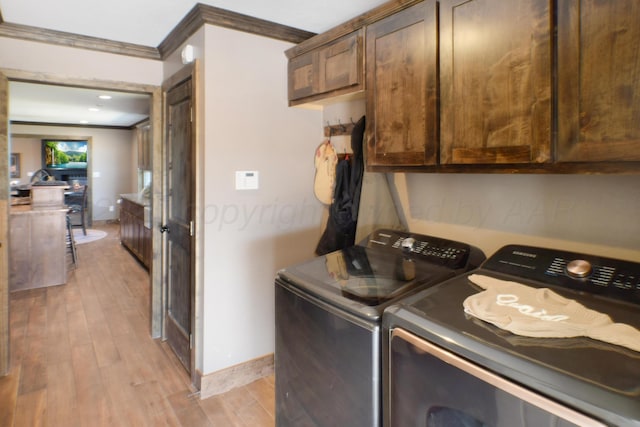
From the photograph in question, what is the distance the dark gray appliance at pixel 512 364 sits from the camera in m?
0.75

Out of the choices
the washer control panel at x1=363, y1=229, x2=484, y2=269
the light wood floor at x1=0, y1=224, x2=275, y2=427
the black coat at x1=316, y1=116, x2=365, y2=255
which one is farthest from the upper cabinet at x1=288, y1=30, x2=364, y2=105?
the light wood floor at x1=0, y1=224, x2=275, y2=427

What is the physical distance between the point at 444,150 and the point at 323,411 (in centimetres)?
109

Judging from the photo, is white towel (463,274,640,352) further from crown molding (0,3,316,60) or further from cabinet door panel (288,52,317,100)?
crown molding (0,3,316,60)

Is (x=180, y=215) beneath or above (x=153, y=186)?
beneath

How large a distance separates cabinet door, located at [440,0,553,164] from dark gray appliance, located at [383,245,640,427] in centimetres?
44

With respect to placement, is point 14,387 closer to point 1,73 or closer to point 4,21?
point 1,73

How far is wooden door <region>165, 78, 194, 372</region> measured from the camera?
2447mm

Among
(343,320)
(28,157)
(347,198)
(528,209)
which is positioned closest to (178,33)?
(347,198)

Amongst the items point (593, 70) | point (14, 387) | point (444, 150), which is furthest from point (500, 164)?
point (14, 387)

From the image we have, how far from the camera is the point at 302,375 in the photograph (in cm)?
144

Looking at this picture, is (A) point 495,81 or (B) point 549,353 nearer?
(B) point 549,353

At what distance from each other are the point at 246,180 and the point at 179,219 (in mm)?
687

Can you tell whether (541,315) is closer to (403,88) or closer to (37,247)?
(403,88)

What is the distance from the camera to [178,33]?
7.78ft
